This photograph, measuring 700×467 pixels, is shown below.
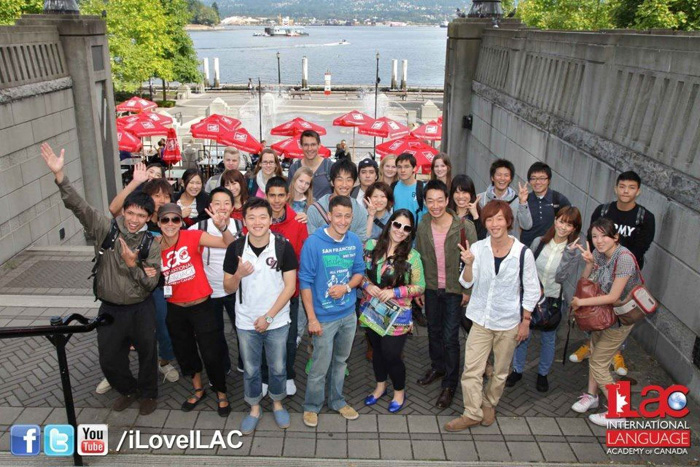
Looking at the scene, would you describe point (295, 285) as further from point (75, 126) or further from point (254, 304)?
point (75, 126)

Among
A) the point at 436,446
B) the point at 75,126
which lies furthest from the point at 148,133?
the point at 436,446

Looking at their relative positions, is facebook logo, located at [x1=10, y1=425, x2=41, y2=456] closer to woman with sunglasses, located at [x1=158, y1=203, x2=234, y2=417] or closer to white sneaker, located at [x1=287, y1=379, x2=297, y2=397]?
woman with sunglasses, located at [x1=158, y1=203, x2=234, y2=417]

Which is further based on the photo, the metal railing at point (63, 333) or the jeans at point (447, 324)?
the jeans at point (447, 324)

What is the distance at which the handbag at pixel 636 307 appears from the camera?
5.66m

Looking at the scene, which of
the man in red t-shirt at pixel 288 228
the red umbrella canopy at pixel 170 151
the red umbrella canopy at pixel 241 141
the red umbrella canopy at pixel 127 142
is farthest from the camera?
the red umbrella canopy at pixel 170 151

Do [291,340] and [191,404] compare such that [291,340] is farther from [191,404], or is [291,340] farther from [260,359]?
[191,404]

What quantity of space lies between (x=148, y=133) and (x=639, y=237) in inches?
623

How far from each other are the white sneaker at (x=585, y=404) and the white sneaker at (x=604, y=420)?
0.15 m

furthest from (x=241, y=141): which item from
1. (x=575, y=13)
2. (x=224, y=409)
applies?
(x=575, y=13)

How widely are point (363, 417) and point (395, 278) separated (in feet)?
4.58

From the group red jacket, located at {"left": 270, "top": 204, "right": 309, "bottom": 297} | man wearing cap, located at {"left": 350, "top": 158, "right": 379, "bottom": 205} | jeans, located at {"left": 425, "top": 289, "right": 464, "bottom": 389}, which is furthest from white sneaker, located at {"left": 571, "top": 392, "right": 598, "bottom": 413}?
man wearing cap, located at {"left": 350, "top": 158, "right": 379, "bottom": 205}

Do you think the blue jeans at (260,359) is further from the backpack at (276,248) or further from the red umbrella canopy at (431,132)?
the red umbrella canopy at (431,132)

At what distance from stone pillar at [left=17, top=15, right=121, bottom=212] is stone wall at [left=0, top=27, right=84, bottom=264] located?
0.71ft

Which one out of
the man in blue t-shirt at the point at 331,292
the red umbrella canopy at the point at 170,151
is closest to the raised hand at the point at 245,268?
the man in blue t-shirt at the point at 331,292
